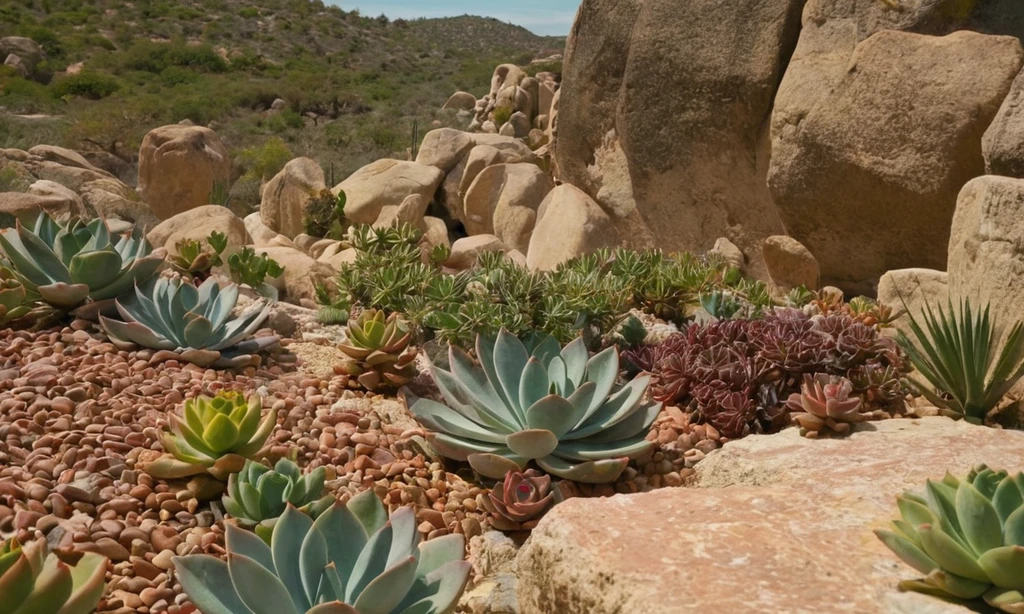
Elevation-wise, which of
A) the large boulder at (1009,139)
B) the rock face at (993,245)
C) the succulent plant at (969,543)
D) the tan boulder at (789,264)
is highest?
the large boulder at (1009,139)

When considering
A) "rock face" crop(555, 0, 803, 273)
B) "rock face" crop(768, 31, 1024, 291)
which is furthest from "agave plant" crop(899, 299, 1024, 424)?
"rock face" crop(555, 0, 803, 273)

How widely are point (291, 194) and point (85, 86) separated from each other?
22387 millimetres

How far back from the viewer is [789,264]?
25.6 ft

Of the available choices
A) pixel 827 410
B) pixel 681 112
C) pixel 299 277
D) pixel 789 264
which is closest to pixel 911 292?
pixel 827 410

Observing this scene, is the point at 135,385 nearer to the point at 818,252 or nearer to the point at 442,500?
the point at 442,500

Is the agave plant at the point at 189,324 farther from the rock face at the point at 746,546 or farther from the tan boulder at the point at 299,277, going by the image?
the rock face at the point at 746,546

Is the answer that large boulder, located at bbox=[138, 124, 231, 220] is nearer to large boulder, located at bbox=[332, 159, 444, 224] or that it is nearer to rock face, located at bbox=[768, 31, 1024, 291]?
large boulder, located at bbox=[332, 159, 444, 224]

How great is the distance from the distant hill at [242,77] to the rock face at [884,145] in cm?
1244

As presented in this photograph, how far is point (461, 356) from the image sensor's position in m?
4.19

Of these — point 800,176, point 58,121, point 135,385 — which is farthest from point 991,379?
point 58,121

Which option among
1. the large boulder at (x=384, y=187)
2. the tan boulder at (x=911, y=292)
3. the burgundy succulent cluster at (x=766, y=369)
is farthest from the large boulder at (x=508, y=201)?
the burgundy succulent cluster at (x=766, y=369)

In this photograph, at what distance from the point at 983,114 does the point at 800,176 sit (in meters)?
1.52

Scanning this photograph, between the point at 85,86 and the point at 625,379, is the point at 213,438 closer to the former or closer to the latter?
the point at 625,379

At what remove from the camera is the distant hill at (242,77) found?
24.0 meters
